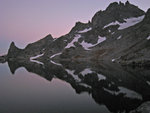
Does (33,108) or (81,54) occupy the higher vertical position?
(81,54)

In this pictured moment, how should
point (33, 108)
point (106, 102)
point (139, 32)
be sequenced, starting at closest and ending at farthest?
point (33, 108)
point (106, 102)
point (139, 32)

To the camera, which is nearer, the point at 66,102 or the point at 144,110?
the point at 144,110

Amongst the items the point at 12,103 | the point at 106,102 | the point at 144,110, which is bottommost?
the point at 144,110

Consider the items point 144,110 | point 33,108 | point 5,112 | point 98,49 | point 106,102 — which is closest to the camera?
point 144,110

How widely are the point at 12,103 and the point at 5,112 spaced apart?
14.5 ft

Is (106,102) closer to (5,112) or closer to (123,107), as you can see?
(123,107)

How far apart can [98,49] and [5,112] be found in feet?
515

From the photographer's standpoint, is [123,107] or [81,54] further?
[81,54]

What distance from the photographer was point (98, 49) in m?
173

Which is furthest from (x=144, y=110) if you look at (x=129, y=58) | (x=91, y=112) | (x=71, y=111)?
(x=129, y=58)

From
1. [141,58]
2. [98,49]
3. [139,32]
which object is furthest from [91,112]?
[98,49]

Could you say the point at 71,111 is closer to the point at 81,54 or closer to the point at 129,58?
the point at 129,58

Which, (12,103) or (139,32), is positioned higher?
(139,32)

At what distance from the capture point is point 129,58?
308ft
